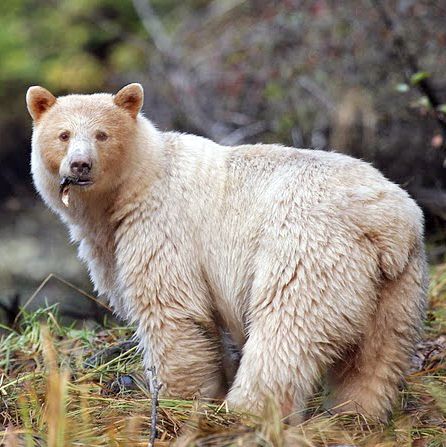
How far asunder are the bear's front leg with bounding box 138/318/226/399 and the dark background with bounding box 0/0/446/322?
252cm

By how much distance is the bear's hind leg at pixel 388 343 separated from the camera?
4.16m

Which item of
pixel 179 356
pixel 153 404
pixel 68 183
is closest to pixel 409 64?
pixel 68 183

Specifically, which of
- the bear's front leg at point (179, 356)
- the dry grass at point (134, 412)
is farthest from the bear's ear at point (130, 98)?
the dry grass at point (134, 412)

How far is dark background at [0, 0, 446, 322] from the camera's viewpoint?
898 cm

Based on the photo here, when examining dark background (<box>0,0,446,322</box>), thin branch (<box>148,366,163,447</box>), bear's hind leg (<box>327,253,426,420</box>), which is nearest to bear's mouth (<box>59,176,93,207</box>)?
thin branch (<box>148,366,163,447</box>)

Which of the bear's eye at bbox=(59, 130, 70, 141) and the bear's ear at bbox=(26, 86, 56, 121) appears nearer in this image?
the bear's eye at bbox=(59, 130, 70, 141)

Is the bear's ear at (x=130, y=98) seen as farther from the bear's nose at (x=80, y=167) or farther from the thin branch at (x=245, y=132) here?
the thin branch at (x=245, y=132)

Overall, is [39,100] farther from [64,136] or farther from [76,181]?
[76,181]

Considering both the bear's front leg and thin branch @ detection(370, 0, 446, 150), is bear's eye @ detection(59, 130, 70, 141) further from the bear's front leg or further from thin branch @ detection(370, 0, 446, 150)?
thin branch @ detection(370, 0, 446, 150)

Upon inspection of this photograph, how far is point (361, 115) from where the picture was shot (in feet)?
31.9

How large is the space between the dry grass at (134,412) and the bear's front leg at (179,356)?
16 cm

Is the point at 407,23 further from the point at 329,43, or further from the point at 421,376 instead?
the point at 421,376

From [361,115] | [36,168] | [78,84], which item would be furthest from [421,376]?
[78,84]

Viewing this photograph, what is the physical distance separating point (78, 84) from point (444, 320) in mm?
11783
